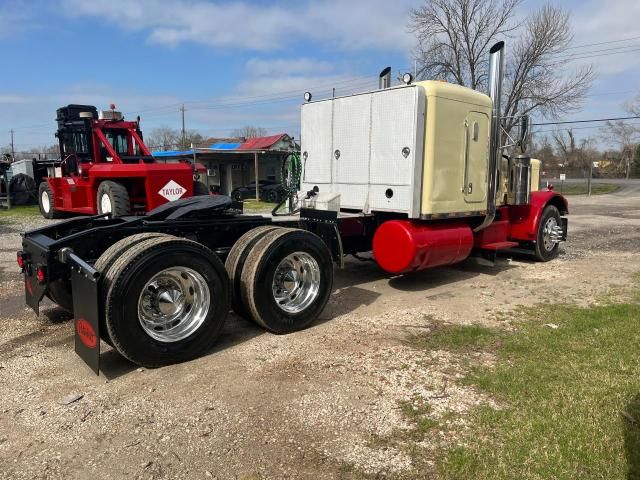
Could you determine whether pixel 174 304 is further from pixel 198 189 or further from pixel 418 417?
pixel 198 189

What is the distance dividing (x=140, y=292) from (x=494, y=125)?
577cm

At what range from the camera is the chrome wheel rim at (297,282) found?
5.34 metres

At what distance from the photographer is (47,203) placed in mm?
16266

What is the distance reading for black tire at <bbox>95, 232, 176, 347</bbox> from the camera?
158 inches

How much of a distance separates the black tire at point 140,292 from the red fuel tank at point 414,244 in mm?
2780

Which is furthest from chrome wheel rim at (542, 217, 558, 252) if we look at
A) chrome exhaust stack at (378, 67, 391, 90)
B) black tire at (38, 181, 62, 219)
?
black tire at (38, 181, 62, 219)

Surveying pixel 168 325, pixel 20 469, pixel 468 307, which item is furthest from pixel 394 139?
pixel 20 469

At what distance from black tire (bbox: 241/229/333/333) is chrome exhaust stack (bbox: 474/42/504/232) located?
138 inches

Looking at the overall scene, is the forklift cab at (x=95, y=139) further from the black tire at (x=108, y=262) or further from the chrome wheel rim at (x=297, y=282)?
the black tire at (x=108, y=262)

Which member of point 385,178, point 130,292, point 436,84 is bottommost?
point 130,292

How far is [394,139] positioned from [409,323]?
97.3 inches

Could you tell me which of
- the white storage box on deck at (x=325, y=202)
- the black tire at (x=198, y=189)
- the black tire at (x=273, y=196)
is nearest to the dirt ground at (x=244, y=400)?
the white storage box on deck at (x=325, y=202)

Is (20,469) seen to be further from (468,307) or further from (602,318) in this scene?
(602,318)

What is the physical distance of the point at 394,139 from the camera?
6766mm
